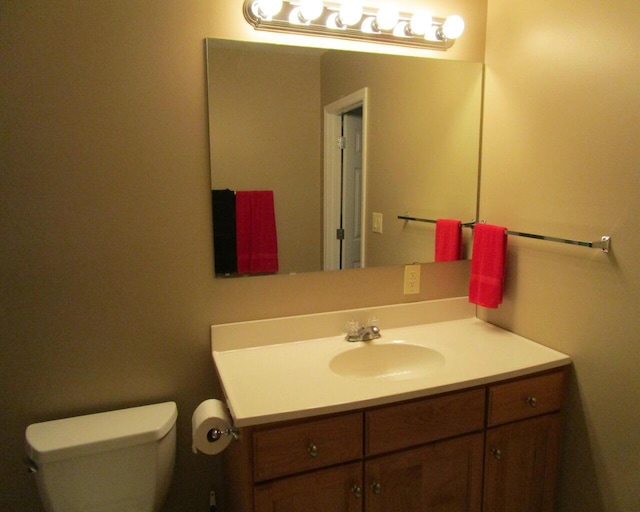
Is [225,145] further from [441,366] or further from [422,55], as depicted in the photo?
[441,366]

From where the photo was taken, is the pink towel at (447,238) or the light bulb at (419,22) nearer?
the light bulb at (419,22)

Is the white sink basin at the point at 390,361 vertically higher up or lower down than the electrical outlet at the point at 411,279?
lower down

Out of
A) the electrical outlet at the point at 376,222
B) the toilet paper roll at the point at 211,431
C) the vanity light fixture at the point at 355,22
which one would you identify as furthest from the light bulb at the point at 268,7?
the toilet paper roll at the point at 211,431

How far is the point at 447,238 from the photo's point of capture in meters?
1.85

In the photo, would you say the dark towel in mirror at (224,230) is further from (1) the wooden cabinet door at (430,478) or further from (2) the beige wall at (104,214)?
(1) the wooden cabinet door at (430,478)

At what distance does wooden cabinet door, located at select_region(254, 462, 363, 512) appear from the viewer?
116 cm

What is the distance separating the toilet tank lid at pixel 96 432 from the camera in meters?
1.26

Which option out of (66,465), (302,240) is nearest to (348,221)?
(302,240)

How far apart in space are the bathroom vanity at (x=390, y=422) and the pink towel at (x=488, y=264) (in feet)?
0.49

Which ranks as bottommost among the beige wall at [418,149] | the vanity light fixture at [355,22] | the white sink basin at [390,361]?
the white sink basin at [390,361]

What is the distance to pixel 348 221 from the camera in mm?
1700

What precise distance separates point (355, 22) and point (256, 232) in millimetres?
793

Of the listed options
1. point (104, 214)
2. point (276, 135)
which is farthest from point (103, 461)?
point (276, 135)

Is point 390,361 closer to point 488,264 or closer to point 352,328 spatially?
point 352,328
